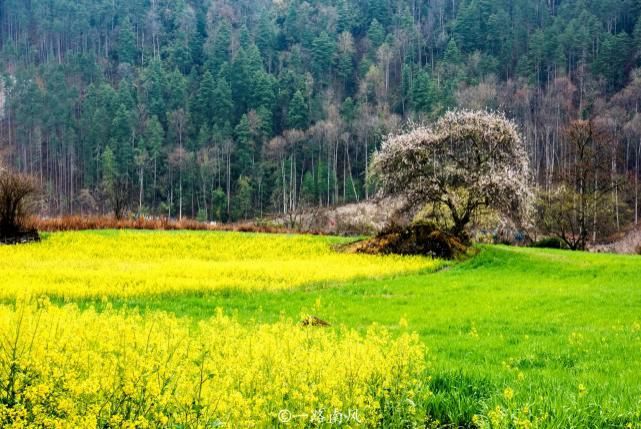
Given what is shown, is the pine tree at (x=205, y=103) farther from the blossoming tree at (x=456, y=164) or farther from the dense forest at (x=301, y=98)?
the blossoming tree at (x=456, y=164)

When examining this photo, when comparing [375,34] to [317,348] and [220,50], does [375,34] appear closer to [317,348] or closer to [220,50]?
[220,50]

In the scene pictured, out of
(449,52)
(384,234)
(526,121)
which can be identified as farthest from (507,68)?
(384,234)

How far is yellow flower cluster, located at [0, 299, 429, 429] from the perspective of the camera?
4.59 metres

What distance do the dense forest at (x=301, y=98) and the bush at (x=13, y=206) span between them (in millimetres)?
49490

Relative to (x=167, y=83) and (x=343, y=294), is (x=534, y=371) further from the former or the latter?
(x=167, y=83)

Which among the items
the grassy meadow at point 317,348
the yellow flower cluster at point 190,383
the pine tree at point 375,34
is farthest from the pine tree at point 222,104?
the yellow flower cluster at point 190,383

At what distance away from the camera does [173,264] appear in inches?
958

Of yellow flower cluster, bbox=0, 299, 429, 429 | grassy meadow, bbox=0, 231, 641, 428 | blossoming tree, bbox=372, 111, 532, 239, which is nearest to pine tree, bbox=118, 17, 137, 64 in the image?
blossoming tree, bbox=372, 111, 532, 239

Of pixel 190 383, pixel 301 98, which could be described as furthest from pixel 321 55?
Answer: pixel 190 383

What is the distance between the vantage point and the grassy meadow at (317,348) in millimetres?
4871

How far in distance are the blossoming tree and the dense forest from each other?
4156 cm

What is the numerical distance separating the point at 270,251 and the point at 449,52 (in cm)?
9614

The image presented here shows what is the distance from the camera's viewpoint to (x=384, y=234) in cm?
3259

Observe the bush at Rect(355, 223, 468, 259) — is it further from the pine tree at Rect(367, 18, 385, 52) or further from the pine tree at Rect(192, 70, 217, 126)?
the pine tree at Rect(367, 18, 385, 52)
